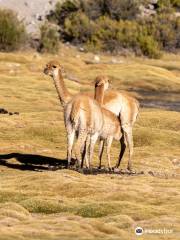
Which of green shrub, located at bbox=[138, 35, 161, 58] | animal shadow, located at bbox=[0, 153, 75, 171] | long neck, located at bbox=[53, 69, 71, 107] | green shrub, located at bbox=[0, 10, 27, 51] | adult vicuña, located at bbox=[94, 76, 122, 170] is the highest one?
long neck, located at bbox=[53, 69, 71, 107]

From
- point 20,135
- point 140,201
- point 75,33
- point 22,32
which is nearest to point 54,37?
point 22,32

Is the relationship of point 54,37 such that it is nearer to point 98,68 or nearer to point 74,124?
point 98,68

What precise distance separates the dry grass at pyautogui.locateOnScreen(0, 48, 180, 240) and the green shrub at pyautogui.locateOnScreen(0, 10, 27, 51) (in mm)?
37543

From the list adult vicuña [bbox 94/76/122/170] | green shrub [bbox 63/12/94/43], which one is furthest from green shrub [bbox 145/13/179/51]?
adult vicuña [bbox 94/76/122/170]

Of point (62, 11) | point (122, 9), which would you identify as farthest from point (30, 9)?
point (122, 9)

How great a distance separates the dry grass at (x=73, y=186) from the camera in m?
18.1

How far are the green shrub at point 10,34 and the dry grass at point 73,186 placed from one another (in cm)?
3754

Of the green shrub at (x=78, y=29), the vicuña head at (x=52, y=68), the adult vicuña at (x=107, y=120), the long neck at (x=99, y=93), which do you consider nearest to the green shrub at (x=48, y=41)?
the green shrub at (x=78, y=29)

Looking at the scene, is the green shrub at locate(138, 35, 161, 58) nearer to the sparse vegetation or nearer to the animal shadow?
the sparse vegetation

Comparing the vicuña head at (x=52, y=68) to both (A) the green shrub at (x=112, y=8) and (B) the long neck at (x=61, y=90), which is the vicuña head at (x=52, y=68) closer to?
(B) the long neck at (x=61, y=90)

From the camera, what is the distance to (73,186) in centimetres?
2383

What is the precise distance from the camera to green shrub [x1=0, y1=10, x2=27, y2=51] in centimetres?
9431

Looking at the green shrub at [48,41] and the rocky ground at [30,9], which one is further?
the rocky ground at [30,9]

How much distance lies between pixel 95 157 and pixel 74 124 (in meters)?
9.66
